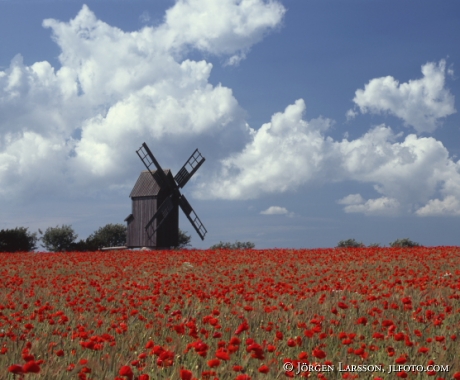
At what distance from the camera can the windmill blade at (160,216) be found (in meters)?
34.8

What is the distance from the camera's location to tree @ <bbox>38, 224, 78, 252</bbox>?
126 feet

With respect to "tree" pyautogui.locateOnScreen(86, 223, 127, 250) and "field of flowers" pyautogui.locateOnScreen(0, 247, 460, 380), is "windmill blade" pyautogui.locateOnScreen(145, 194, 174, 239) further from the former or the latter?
"field of flowers" pyautogui.locateOnScreen(0, 247, 460, 380)

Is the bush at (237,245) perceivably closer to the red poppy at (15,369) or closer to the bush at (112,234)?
the bush at (112,234)

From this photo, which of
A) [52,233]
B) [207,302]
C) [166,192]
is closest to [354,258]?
[207,302]

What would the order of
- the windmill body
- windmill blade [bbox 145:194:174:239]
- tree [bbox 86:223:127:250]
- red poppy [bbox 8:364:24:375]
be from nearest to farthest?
red poppy [bbox 8:364:24:375], windmill blade [bbox 145:194:174:239], the windmill body, tree [bbox 86:223:127:250]

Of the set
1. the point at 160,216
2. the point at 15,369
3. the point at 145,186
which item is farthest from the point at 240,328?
the point at 145,186

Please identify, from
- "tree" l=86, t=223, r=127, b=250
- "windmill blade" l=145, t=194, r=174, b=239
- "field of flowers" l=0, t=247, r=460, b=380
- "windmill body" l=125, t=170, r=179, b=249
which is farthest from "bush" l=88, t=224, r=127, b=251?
"field of flowers" l=0, t=247, r=460, b=380

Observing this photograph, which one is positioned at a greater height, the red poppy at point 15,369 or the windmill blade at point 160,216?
the windmill blade at point 160,216

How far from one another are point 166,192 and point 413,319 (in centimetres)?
2861

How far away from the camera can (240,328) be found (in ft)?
17.5

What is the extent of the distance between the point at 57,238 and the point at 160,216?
8.91m

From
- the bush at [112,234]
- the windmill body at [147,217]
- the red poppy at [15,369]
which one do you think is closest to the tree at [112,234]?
the bush at [112,234]

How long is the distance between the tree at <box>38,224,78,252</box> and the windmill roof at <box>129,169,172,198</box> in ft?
19.9

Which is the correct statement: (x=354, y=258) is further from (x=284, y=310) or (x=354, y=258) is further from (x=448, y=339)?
(x=448, y=339)
